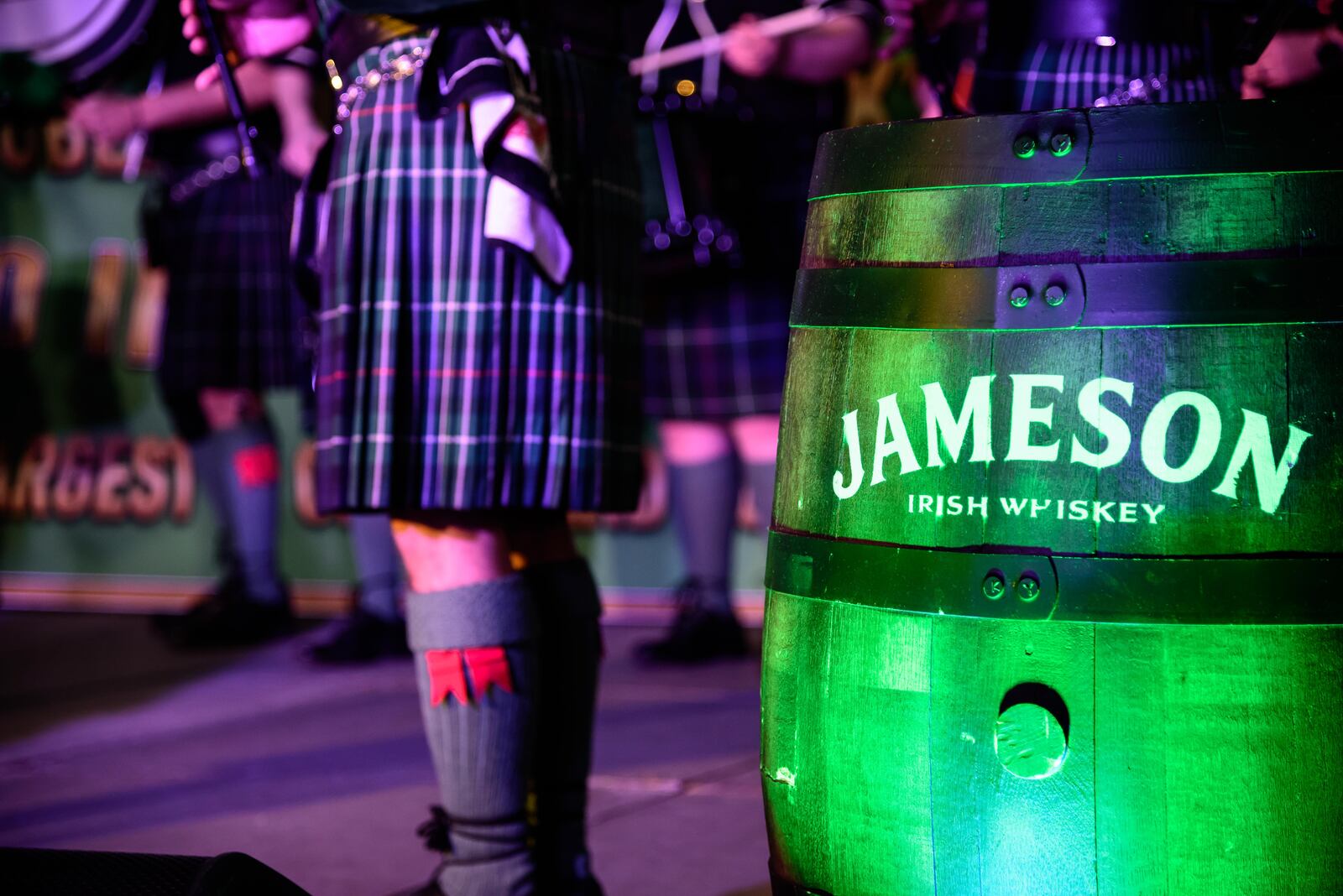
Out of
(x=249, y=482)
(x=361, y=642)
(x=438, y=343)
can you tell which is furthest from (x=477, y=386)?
(x=249, y=482)

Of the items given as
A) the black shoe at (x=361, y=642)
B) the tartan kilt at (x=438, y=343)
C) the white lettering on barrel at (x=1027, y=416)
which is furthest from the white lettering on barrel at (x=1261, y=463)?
the black shoe at (x=361, y=642)

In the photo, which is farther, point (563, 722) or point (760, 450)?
point (760, 450)

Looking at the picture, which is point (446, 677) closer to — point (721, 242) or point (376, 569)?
point (721, 242)

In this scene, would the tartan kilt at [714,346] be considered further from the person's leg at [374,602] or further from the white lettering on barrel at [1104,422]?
the white lettering on barrel at [1104,422]

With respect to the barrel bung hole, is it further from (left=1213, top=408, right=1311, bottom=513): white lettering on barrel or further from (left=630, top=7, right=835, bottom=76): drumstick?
Result: (left=630, top=7, right=835, bottom=76): drumstick

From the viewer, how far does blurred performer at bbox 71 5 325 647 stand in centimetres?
322

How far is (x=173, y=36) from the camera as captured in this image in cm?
275

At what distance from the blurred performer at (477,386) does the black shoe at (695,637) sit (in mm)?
1519

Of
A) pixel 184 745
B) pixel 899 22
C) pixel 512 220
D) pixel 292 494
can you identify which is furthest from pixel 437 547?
pixel 292 494

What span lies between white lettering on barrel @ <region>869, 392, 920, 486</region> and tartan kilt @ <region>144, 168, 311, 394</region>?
2.40m

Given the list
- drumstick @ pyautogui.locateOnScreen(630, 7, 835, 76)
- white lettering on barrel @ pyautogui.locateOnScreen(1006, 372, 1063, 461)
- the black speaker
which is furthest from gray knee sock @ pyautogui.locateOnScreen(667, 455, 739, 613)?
white lettering on barrel @ pyautogui.locateOnScreen(1006, 372, 1063, 461)

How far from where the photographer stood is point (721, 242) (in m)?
2.82

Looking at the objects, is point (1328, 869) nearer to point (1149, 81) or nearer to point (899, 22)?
point (1149, 81)

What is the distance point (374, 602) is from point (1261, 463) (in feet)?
7.90
